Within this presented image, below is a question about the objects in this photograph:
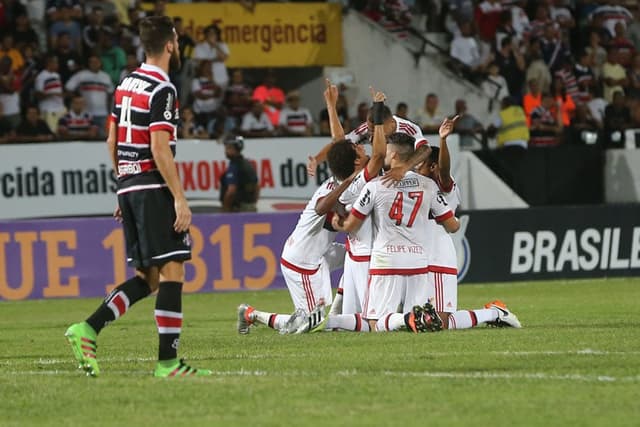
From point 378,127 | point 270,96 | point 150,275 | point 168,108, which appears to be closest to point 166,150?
point 168,108

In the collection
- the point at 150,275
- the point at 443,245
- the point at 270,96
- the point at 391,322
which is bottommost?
the point at 391,322

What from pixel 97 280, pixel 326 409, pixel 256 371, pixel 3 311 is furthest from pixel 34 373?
pixel 97 280

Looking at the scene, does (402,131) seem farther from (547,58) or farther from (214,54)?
(547,58)

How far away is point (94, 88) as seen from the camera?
2420cm

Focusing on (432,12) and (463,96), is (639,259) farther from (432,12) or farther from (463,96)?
(432,12)

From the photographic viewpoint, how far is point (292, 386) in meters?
8.83

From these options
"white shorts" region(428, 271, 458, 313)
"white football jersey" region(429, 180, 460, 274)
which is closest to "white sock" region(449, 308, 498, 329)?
"white shorts" region(428, 271, 458, 313)

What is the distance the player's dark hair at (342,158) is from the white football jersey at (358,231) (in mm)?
150

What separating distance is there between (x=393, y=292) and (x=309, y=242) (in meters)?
1.05

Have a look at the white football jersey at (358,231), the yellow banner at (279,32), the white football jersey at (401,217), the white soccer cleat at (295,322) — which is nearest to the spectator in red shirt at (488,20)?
the yellow banner at (279,32)

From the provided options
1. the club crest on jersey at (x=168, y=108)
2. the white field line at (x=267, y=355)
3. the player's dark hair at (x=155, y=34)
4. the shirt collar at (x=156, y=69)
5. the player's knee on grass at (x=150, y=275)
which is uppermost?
A: the player's dark hair at (x=155, y=34)

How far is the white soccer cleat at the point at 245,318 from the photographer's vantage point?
13.6 metres

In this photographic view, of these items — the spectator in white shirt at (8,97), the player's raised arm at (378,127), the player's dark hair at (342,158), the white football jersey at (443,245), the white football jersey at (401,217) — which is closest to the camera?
the player's raised arm at (378,127)

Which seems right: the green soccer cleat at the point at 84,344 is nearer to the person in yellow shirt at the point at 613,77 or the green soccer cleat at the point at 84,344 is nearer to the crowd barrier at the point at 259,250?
the crowd barrier at the point at 259,250
